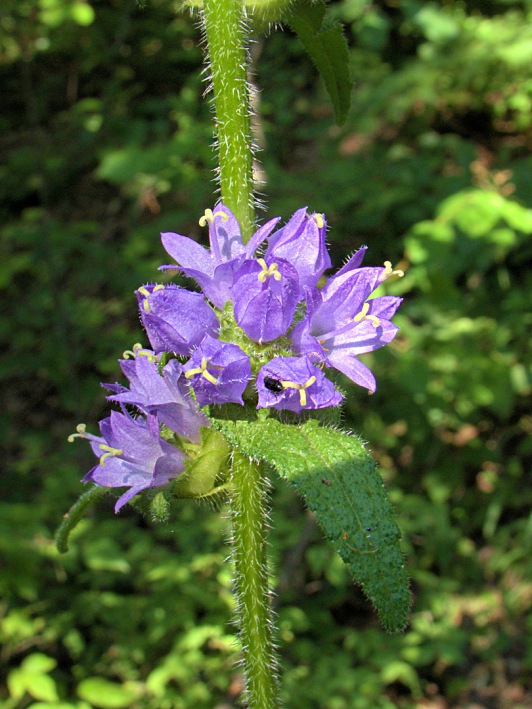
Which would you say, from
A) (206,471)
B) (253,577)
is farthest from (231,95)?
(253,577)

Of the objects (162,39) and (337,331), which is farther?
(162,39)

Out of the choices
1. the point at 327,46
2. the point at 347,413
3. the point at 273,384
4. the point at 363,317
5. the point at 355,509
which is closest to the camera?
the point at 355,509

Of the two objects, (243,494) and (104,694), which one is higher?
(243,494)

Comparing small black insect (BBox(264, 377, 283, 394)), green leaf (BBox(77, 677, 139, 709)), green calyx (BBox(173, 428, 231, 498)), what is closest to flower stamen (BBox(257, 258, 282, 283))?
small black insect (BBox(264, 377, 283, 394))

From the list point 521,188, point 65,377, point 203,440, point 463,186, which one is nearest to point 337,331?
point 203,440

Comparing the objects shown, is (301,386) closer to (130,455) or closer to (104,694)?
(130,455)

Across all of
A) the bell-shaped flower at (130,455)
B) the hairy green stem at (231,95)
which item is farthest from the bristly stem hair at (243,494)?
the bell-shaped flower at (130,455)

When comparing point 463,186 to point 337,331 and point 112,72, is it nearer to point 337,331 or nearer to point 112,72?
point 337,331
